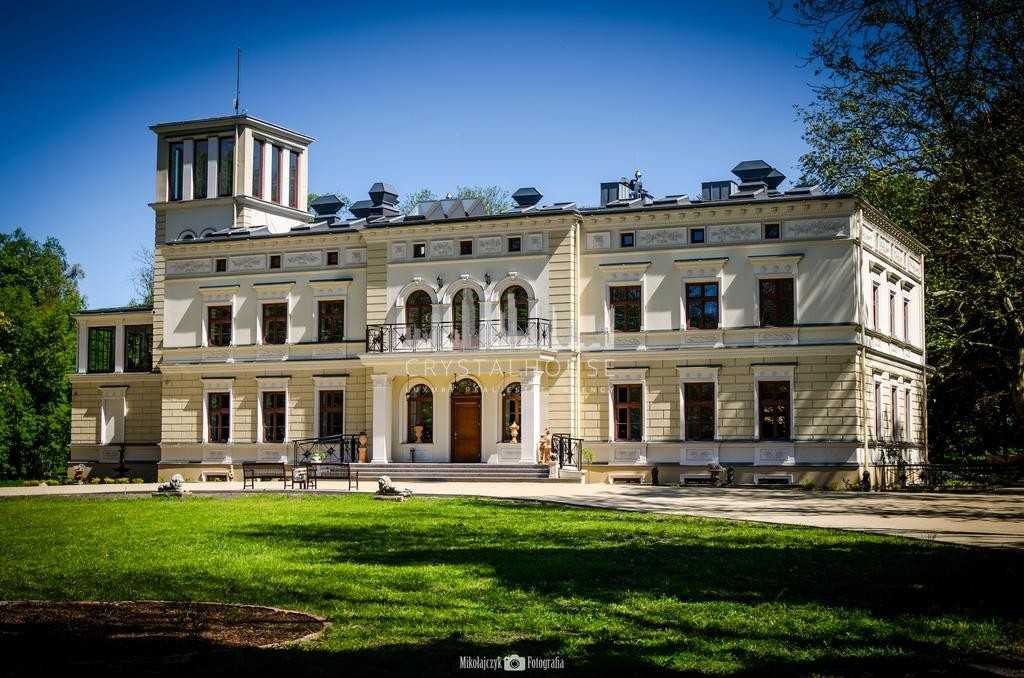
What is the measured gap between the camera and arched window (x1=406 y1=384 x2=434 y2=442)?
34875mm

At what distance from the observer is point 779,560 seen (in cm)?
1300

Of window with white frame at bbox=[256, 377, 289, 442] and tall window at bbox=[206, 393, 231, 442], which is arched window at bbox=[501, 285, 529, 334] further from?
tall window at bbox=[206, 393, 231, 442]

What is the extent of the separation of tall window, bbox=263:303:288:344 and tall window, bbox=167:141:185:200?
276 inches

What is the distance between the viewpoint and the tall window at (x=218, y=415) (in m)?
37.3

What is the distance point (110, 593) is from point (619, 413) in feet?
76.2

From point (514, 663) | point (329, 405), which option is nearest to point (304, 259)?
point (329, 405)

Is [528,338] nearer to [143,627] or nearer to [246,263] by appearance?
[246,263]

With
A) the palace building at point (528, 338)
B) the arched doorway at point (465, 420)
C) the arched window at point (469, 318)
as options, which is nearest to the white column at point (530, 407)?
the palace building at point (528, 338)

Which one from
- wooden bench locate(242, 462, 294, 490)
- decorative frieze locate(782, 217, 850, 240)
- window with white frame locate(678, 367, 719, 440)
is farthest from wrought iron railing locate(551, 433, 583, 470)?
decorative frieze locate(782, 217, 850, 240)

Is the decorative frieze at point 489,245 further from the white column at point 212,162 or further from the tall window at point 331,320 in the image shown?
the white column at point 212,162

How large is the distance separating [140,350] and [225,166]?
8.84 meters

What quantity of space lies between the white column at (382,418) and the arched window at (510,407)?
12.0 ft

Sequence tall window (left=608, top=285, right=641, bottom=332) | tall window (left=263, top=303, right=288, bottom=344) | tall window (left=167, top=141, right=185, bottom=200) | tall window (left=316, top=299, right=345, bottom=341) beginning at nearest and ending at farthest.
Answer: tall window (left=608, top=285, right=641, bottom=332) → tall window (left=316, top=299, right=345, bottom=341) → tall window (left=263, top=303, right=288, bottom=344) → tall window (left=167, top=141, right=185, bottom=200)

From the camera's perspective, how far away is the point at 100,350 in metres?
40.8
